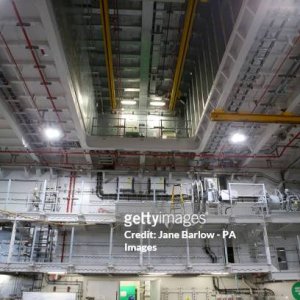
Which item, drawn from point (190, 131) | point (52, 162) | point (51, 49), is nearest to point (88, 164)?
point (52, 162)

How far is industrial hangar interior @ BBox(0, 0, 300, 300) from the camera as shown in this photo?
1180cm

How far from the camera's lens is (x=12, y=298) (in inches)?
543

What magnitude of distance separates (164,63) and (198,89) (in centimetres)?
206

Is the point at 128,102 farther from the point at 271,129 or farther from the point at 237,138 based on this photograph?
the point at 271,129

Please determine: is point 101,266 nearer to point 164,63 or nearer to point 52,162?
point 52,162

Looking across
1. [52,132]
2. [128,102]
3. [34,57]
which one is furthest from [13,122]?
[128,102]

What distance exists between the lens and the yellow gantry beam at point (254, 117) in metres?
12.6

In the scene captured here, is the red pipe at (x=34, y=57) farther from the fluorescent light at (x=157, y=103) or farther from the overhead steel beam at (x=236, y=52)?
the fluorescent light at (x=157, y=103)

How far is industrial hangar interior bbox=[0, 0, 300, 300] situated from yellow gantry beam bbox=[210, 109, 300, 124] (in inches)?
2.0

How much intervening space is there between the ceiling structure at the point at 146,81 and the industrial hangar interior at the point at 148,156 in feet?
0.21

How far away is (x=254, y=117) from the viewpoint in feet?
42.2

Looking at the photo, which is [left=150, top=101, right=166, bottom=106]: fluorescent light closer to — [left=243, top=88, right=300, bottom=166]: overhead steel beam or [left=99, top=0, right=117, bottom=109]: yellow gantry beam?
[left=99, top=0, right=117, bottom=109]: yellow gantry beam

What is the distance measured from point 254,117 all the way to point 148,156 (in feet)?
19.2

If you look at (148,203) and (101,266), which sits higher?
(148,203)
